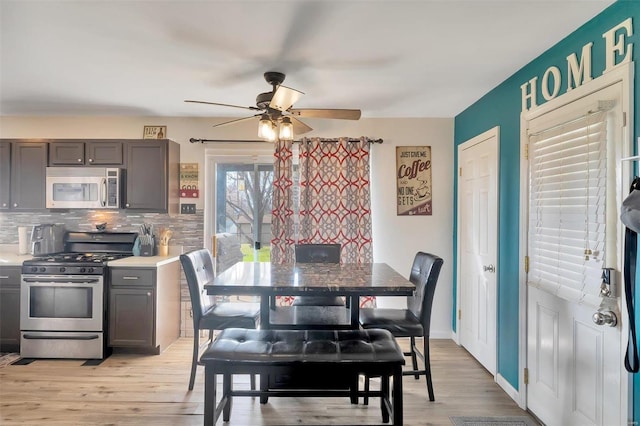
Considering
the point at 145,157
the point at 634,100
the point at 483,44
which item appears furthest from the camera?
the point at 145,157

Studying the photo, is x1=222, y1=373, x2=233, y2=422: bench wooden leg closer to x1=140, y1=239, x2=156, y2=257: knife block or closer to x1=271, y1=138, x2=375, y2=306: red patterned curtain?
x1=271, y1=138, x2=375, y2=306: red patterned curtain

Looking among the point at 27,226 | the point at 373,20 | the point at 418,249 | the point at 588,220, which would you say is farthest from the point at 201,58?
the point at 27,226

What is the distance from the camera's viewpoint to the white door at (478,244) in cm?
301

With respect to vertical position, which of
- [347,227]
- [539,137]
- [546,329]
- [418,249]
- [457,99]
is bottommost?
[546,329]

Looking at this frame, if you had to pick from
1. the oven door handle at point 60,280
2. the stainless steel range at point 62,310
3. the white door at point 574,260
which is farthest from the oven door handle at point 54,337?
the white door at point 574,260

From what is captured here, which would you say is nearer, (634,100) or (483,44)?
(634,100)

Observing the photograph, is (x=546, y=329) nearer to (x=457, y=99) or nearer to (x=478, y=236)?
(x=478, y=236)

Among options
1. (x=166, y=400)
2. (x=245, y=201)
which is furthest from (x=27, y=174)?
(x=166, y=400)

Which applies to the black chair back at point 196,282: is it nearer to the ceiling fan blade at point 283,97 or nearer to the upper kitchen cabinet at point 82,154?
the ceiling fan blade at point 283,97

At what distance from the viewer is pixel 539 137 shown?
2357 mm

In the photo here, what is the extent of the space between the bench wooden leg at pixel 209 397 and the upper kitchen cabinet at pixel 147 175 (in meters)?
2.33

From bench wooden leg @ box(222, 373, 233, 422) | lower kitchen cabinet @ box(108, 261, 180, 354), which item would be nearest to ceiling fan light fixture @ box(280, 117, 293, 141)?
bench wooden leg @ box(222, 373, 233, 422)

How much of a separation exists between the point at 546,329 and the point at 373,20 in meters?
2.15

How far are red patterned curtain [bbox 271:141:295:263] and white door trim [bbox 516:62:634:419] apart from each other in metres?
2.16
